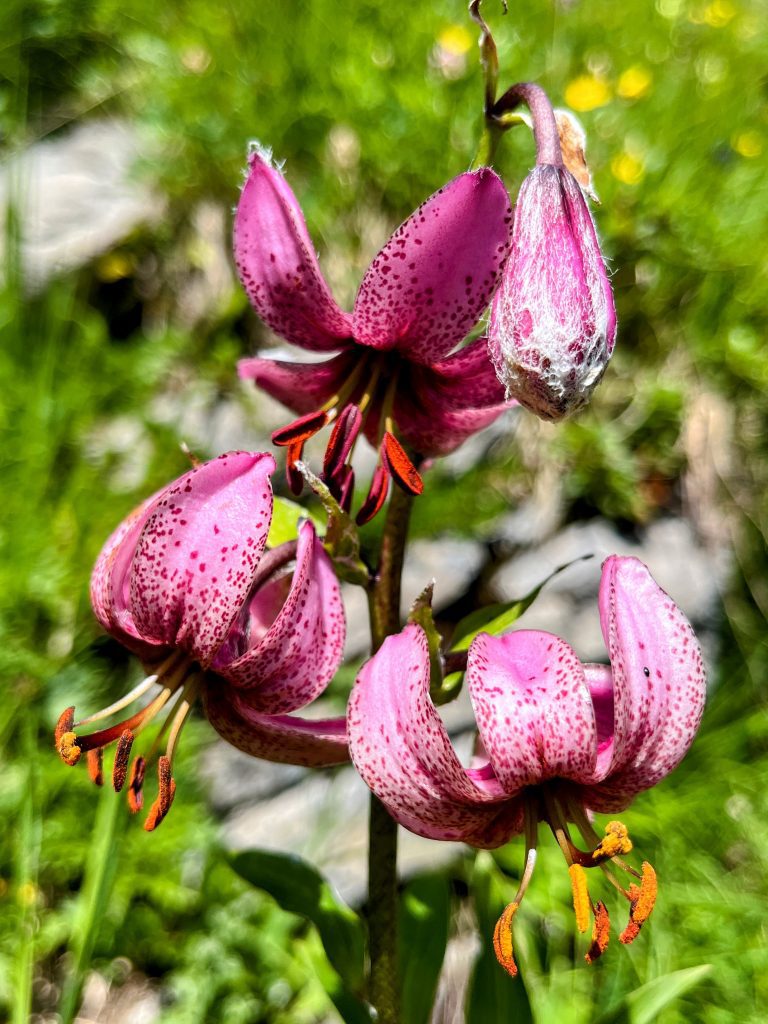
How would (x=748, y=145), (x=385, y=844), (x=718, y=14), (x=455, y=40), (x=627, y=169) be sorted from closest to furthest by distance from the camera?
(x=385, y=844), (x=627, y=169), (x=455, y=40), (x=748, y=145), (x=718, y=14)

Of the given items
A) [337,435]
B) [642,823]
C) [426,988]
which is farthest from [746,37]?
[426,988]

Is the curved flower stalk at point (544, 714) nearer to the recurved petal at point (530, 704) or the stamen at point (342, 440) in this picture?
the recurved petal at point (530, 704)

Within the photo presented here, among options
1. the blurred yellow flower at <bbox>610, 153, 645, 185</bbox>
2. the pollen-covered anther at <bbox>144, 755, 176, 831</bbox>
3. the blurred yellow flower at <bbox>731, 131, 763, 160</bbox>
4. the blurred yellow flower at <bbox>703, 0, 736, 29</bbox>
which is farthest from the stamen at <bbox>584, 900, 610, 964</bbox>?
the blurred yellow flower at <bbox>703, 0, 736, 29</bbox>

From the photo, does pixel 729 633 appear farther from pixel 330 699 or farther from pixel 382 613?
pixel 382 613

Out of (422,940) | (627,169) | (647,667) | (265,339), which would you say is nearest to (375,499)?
(647,667)

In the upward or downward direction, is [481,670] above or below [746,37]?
below

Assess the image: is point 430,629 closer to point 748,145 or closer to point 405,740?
point 405,740
